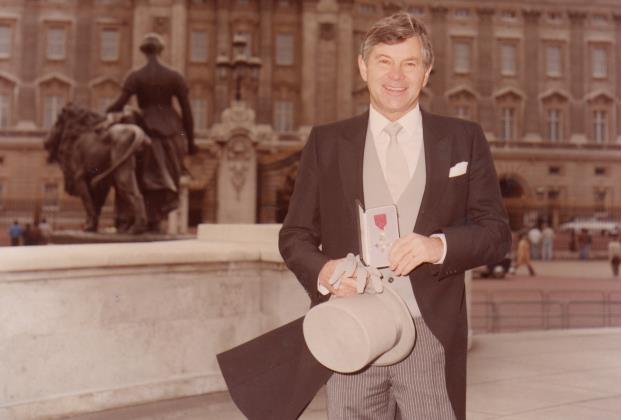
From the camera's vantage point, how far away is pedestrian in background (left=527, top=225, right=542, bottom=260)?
92.1 ft

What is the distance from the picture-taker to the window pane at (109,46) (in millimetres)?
42312

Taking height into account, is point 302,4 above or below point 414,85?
above

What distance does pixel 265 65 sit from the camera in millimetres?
42094

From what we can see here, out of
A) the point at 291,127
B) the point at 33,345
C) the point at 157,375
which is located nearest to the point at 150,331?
the point at 157,375

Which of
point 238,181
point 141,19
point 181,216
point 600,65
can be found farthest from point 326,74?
point 238,181

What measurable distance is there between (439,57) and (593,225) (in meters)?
14.6

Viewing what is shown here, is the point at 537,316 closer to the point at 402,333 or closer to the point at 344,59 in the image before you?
the point at 402,333

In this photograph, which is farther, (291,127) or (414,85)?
(291,127)

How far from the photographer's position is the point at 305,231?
2107 millimetres

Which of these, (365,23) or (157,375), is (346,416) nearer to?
(157,375)

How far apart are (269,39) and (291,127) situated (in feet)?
17.3

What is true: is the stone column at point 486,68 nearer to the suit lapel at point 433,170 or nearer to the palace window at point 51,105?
the palace window at point 51,105

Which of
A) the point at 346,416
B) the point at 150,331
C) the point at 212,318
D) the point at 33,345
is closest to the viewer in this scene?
the point at 346,416

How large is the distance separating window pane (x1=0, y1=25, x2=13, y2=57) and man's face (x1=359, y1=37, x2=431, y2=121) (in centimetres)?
4405
